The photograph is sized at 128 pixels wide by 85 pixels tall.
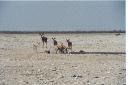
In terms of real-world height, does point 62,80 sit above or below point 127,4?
below

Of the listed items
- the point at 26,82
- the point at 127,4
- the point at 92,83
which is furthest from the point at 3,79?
the point at 127,4

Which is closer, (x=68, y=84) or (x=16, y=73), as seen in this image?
(x=68, y=84)

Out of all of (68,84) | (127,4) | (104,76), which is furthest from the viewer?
(104,76)

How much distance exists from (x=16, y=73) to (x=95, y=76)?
283 cm

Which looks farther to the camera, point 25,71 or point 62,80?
point 25,71

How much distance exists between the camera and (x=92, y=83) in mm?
9477

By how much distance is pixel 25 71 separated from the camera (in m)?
12.4

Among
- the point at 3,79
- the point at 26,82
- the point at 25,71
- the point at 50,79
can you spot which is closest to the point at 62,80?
the point at 50,79

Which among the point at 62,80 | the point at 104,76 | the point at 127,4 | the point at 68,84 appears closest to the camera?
the point at 127,4

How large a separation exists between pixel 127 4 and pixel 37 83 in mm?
7061

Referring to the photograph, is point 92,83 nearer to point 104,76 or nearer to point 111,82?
point 111,82

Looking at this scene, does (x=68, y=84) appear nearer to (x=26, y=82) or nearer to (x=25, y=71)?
(x=26, y=82)

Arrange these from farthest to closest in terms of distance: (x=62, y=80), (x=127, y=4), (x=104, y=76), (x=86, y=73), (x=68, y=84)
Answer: (x=86, y=73) < (x=104, y=76) < (x=62, y=80) < (x=68, y=84) < (x=127, y=4)

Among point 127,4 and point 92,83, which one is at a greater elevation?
point 127,4
